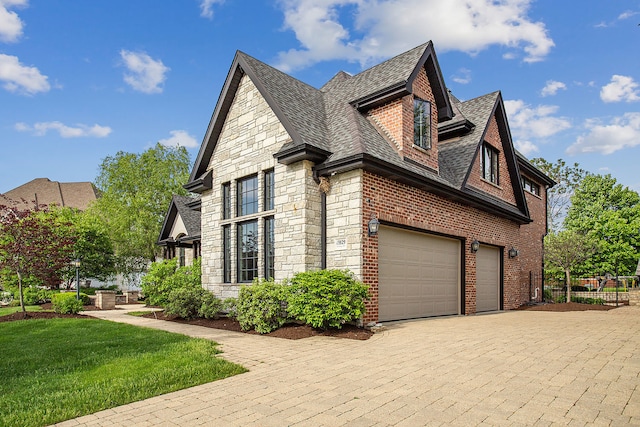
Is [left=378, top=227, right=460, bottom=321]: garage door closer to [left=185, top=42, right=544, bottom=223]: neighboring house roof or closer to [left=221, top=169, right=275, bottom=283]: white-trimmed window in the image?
[left=185, top=42, right=544, bottom=223]: neighboring house roof

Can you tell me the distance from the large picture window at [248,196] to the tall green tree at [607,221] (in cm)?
3092

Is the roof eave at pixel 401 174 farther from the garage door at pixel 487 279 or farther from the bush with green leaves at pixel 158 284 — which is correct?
the bush with green leaves at pixel 158 284

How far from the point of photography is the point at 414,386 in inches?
185

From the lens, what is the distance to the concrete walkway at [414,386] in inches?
149

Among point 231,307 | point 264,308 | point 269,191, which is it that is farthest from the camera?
point 269,191

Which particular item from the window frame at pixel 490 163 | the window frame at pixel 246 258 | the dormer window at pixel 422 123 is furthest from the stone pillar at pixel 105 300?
the window frame at pixel 490 163

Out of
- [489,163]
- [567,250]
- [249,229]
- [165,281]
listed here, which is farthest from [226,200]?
[567,250]

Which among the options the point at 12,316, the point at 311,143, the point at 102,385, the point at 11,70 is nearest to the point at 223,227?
the point at 311,143

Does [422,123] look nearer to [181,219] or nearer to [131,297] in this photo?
[181,219]

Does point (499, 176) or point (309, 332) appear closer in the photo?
point (309, 332)

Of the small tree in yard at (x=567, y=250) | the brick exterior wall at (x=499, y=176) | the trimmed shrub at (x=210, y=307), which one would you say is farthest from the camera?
the small tree in yard at (x=567, y=250)

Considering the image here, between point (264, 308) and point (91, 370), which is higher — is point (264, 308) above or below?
above

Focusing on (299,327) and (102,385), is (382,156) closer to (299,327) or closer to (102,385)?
(299,327)

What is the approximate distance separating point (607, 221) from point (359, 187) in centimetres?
3656
